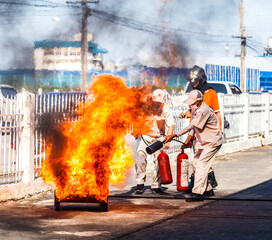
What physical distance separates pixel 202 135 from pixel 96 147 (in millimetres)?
1787

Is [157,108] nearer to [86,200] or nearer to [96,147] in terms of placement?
[96,147]

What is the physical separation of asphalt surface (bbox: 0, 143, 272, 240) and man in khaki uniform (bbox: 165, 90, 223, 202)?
28 cm

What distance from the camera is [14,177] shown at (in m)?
9.87

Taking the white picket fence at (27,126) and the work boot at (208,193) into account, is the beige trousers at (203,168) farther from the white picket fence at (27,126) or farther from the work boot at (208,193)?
the white picket fence at (27,126)

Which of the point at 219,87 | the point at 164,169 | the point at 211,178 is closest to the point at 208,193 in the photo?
the point at 211,178

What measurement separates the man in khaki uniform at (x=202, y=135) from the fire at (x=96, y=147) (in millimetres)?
998

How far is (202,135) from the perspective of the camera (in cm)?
942

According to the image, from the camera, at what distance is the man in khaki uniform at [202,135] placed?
30.5 ft

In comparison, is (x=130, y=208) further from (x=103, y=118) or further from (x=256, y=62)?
(x=256, y=62)

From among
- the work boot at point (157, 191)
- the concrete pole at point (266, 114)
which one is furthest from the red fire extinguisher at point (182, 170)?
the concrete pole at point (266, 114)

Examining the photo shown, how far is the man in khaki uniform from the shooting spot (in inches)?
366

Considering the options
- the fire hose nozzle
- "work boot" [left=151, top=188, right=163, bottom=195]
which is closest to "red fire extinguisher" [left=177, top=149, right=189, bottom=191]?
"work boot" [left=151, top=188, right=163, bottom=195]

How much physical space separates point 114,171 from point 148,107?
1472mm

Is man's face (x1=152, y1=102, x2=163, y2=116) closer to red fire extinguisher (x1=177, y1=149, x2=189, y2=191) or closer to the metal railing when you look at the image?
red fire extinguisher (x1=177, y1=149, x2=189, y2=191)
